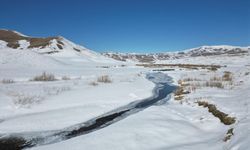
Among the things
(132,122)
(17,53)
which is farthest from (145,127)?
(17,53)

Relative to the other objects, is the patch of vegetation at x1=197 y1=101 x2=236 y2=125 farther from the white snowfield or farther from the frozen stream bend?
the frozen stream bend

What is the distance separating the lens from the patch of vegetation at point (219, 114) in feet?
36.7

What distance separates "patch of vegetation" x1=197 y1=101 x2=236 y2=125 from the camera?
36.7 ft

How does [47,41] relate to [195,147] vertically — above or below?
above

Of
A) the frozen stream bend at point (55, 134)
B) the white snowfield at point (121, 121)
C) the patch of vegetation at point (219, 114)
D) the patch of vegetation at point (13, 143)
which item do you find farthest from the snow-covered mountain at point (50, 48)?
the patch of vegetation at point (13, 143)

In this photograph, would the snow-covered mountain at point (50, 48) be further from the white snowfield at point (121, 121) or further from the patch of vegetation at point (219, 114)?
the patch of vegetation at point (219, 114)

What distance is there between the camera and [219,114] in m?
12.6

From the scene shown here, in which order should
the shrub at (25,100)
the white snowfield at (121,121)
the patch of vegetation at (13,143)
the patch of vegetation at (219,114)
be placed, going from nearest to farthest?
the white snowfield at (121,121) < the patch of vegetation at (13,143) < the patch of vegetation at (219,114) < the shrub at (25,100)

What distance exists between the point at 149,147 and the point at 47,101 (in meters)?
8.91

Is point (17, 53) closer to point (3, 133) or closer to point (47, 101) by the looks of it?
point (47, 101)

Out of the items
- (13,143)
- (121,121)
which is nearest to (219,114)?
(121,121)

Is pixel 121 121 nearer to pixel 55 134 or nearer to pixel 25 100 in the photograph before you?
pixel 55 134

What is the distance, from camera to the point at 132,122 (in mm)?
12242

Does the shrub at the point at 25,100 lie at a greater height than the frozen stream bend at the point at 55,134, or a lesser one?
greater
